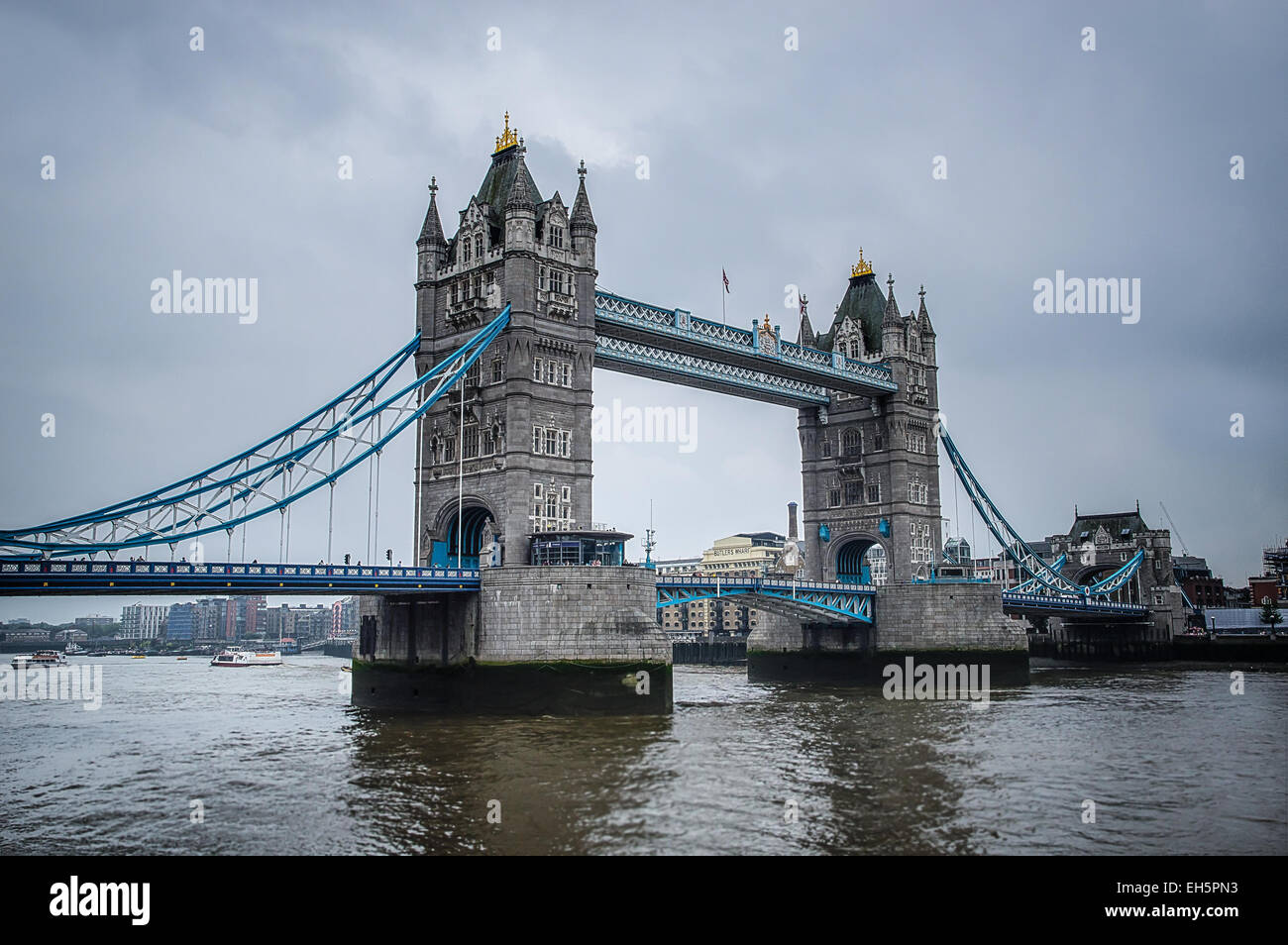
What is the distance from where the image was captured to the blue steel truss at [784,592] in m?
54.2

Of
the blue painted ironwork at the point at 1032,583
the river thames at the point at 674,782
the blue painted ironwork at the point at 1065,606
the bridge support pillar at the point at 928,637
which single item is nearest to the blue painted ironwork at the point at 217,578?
the river thames at the point at 674,782

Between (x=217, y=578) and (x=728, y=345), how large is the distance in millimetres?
33093

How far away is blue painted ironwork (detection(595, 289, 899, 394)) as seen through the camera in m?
56.3

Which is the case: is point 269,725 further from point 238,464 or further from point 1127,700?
point 1127,700

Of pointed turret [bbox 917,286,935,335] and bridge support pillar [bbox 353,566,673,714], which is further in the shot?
pointed turret [bbox 917,286,935,335]

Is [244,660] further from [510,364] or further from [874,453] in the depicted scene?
[510,364]

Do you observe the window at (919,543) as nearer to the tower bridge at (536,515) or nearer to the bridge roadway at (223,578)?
the tower bridge at (536,515)

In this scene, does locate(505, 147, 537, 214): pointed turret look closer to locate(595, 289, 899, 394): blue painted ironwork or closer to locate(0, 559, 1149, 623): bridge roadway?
locate(595, 289, 899, 394): blue painted ironwork

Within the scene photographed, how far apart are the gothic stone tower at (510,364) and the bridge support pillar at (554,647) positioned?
3.81 m

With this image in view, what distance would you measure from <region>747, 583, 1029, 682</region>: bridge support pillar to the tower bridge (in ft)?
0.44

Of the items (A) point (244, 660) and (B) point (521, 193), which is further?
(A) point (244, 660)

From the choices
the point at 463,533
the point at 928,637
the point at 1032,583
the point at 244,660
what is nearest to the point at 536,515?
the point at 463,533

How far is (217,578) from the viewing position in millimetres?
38719

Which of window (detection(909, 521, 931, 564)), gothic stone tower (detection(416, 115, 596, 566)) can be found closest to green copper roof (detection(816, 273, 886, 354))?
window (detection(909, 521, 931, 564))
